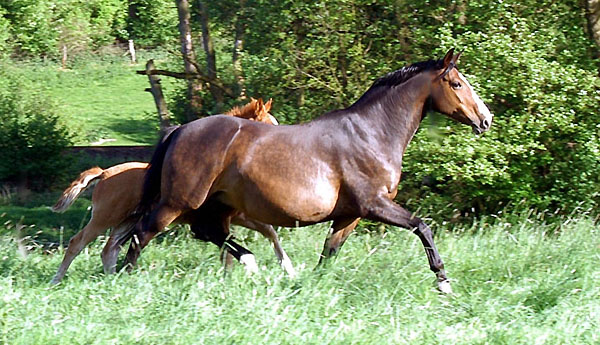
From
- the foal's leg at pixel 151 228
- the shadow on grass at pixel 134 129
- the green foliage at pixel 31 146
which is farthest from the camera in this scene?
the shadow on grass at pixel 134 129

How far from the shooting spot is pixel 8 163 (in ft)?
69.1

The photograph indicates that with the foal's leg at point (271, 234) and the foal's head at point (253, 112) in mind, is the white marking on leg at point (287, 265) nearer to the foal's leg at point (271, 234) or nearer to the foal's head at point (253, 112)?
the foal's leg at point (271, 234)

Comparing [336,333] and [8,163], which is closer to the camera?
[336,333]

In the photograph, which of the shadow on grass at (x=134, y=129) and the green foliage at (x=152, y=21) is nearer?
Result: the green foliage at (x=152, y=21)

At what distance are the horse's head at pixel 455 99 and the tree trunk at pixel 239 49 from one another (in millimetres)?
6181

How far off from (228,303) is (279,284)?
671mm

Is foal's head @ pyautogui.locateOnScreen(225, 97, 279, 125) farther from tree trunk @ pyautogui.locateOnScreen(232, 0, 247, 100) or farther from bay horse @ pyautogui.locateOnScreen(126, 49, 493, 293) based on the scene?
tree trunk @ pyautogui.locateOnScreen(232, 0, 247, 100)

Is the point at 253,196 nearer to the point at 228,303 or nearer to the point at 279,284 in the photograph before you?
the point at 279,284

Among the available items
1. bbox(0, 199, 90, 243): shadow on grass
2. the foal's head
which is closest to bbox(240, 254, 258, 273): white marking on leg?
the foal's head

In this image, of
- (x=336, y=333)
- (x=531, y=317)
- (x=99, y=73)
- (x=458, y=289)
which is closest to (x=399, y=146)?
(x=458, y=289)

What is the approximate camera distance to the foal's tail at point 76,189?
911 centimetres

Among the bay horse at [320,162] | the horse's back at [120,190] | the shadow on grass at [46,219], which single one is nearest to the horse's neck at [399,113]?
the bay horse at [320,162]

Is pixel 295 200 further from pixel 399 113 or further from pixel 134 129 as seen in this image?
pixel 134 129

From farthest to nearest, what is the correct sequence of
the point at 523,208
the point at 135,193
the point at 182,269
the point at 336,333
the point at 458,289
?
1. the point at 523,208
2. the point at 135,193
3. the point at 182,269
4. the point at 458,289
5. the point at 336,333
